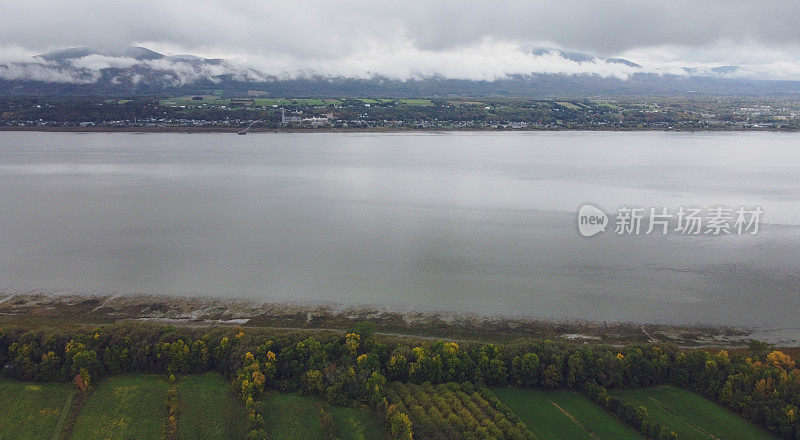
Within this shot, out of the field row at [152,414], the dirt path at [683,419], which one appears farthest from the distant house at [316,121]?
the dirt path at [683,419]

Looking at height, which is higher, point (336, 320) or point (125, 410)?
point (336, 320)

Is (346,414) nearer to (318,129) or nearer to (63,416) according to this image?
(63,416)

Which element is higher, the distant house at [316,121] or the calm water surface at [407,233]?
the distant house at [316,121]

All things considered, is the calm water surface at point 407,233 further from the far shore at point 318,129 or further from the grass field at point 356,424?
the far shore at point 318,129

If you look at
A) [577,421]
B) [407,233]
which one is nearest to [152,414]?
[577,421]

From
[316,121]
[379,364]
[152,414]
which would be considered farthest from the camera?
[316,121]

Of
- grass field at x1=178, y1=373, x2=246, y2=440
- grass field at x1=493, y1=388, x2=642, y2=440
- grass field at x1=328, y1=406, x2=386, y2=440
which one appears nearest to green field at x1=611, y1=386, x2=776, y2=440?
grass field at x1=493, y1=388, x2=642, y2=440
